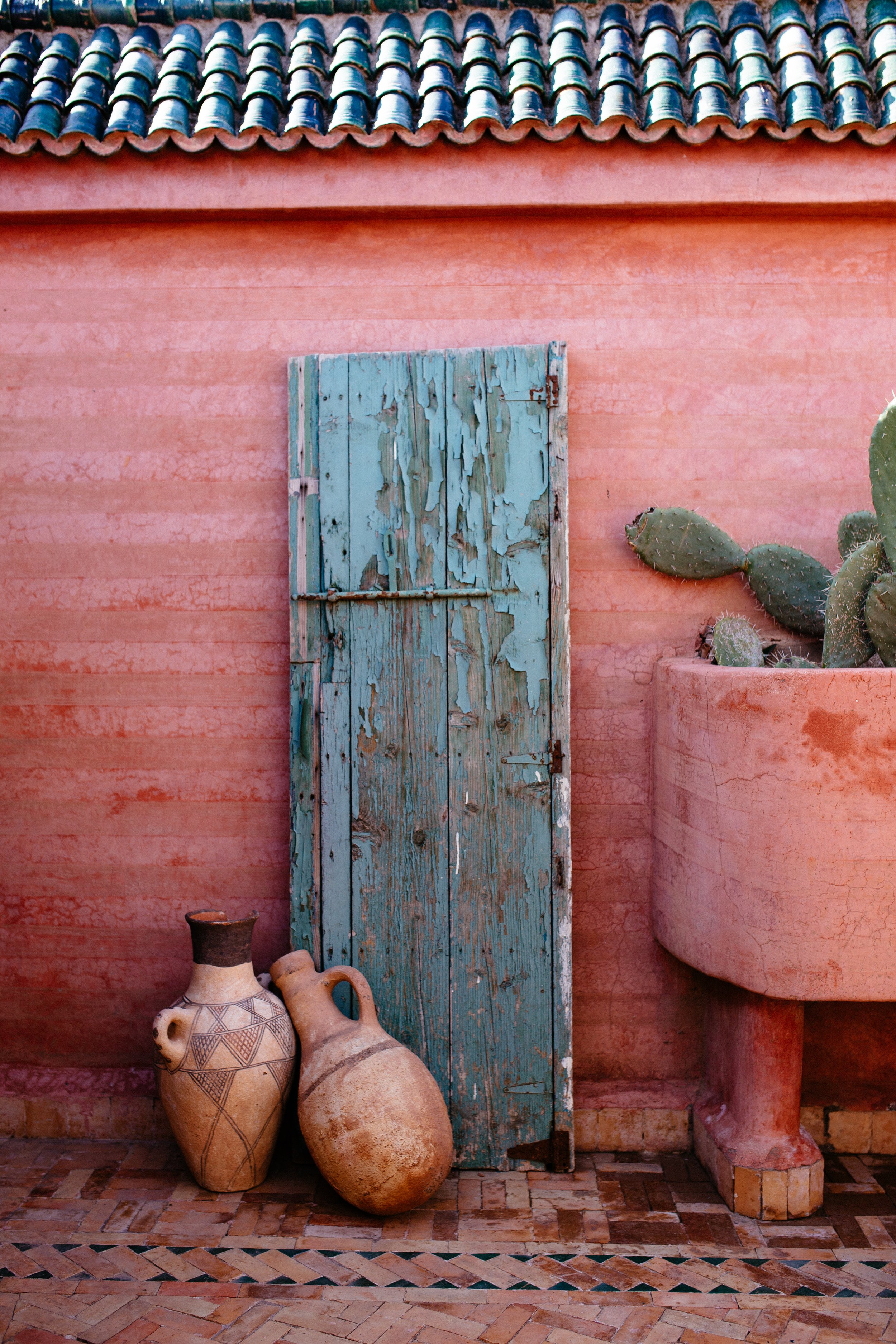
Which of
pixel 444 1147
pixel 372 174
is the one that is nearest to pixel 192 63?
pixel 372 174

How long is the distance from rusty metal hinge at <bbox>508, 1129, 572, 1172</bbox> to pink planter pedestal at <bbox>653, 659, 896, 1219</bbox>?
1.57 feet

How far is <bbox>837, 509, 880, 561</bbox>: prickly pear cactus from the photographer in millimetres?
3264

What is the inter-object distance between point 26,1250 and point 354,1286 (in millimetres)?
977

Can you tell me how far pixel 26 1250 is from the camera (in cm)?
287

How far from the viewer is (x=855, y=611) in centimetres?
303

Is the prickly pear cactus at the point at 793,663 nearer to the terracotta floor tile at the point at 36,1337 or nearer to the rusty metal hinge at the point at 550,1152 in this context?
the rusty metal hinge at the point at 550,1152

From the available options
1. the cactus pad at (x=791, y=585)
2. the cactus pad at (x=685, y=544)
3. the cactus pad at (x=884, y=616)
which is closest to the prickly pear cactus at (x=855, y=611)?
the cactus pad at (x=884, y=616)

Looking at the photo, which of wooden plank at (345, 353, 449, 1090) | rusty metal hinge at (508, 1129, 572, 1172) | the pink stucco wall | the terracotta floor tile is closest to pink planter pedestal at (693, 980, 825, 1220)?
the pink stucco wall

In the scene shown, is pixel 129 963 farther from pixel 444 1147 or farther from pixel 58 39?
pixel 58 39

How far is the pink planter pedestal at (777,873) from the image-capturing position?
9.22ft

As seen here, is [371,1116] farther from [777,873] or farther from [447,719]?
[777,873]

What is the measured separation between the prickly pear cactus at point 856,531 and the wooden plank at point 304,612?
176 centimetres

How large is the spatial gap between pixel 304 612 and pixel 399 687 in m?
0.42

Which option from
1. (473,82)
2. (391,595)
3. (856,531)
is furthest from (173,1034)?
(473,82)
